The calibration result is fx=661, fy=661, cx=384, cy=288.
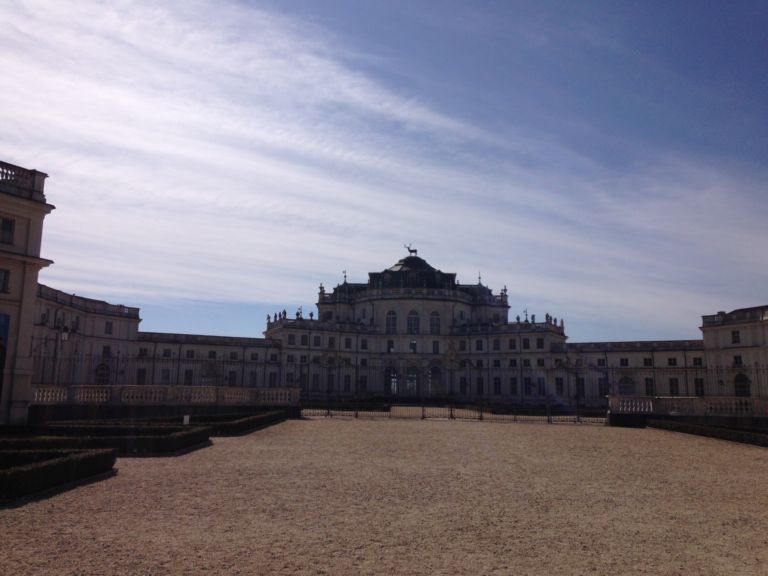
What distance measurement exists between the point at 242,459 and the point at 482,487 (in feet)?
24.9

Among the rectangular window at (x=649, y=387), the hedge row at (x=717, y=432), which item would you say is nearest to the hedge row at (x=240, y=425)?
the hedge row at (x=717, y=432)

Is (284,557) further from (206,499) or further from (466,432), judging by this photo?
(466,432)

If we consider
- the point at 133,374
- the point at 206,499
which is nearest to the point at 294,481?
→ the point at 206,499

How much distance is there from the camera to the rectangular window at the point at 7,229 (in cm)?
2697

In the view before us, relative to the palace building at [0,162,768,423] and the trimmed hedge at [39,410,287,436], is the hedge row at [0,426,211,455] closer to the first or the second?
the trimmed hedge at [39,410,287,436]

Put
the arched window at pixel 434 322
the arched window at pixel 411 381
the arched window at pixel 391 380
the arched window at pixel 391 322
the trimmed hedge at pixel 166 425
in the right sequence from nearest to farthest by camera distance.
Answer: the trimmed hedge at pixel 166 425 < the arched window at pixel 411 381 < the arched window at pixel 391 380 < the arched window at pixel 391 322 < the arched window at pixel 434 322

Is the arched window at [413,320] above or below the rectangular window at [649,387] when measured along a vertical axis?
above

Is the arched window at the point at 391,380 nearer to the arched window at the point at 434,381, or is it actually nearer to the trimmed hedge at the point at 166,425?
the arched window at the point at 434,381

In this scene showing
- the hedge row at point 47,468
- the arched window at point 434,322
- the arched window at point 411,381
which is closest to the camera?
the hedge row at point 47,468

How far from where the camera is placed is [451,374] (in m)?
82.4

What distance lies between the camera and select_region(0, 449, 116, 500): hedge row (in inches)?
500

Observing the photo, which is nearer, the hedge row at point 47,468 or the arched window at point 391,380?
the hedge row at point 47,468

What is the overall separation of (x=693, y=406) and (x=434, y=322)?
54.1m

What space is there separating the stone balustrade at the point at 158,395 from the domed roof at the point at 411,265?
52393 millimetres
